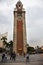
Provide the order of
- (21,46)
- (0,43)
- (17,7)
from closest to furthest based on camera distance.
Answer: (21,46), (17,7), (0,43)

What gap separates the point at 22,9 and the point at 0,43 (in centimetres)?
6804

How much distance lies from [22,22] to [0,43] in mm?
69427

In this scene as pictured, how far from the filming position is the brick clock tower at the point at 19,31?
89.1 meters

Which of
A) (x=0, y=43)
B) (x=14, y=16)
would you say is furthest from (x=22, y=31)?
(x=0, y=43)

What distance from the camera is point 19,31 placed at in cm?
9188

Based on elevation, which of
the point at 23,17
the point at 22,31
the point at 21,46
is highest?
the point at 23,17

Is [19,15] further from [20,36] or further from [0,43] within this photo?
[0,43]

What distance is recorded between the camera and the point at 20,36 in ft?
298

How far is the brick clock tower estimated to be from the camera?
292 feet

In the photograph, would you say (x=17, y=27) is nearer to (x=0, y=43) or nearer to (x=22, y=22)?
(x=22, y=22)

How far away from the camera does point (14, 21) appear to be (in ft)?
304

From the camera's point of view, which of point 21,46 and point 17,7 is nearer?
point 21,46

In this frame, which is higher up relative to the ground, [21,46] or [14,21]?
[14,21]

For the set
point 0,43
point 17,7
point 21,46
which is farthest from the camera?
point 0,43
